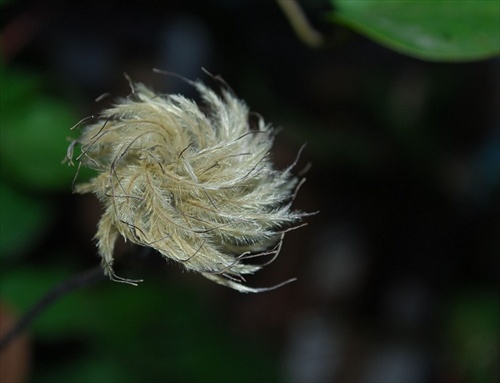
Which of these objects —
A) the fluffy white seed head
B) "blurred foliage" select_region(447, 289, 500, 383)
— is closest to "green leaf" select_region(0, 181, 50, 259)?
the fluffy white seed head

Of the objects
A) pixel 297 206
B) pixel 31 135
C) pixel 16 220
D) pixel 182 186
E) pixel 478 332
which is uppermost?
pixel 182 186

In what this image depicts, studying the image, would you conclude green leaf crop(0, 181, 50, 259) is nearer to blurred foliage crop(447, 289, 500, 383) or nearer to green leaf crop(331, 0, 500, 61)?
Answer: green leaf crop(331, 0, 500, 61)

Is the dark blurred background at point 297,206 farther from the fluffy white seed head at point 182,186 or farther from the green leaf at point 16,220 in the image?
the fluffy white seed head at point 182,186

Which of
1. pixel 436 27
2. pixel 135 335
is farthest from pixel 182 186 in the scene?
pixel 135 335

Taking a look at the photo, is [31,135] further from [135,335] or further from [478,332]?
[478,332]

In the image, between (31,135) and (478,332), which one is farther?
(478,332)

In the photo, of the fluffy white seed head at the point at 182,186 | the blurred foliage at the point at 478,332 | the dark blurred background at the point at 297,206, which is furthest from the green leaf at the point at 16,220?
the blurred foliage at the point at 478,332
